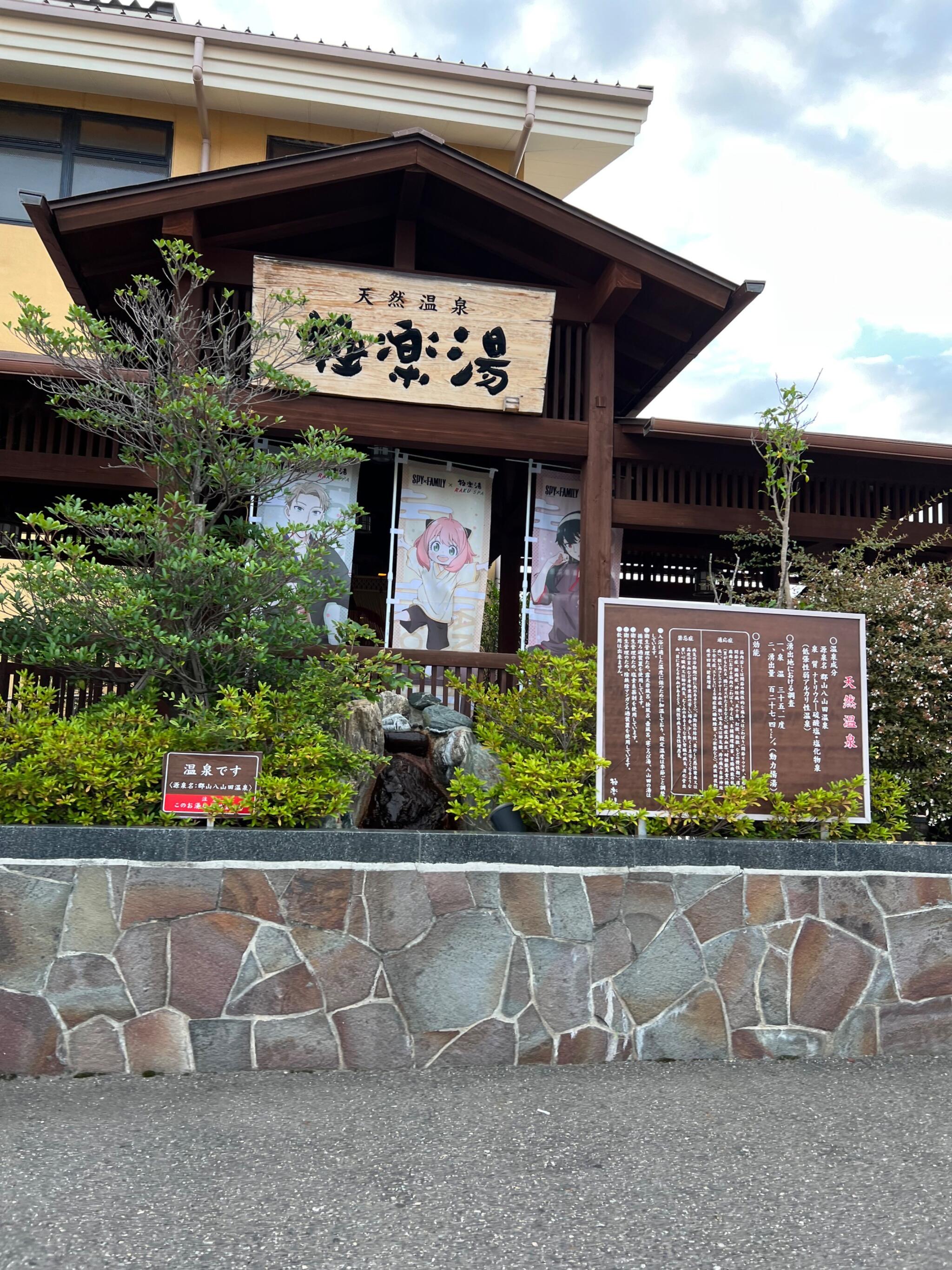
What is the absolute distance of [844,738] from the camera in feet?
19.6

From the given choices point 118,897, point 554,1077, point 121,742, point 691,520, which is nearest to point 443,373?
point 691,520

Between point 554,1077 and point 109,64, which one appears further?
point 109,64

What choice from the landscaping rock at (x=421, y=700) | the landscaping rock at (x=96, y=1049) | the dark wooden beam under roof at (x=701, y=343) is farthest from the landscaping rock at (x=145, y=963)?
the dark wooden beam under roof at (x=701, y=343)

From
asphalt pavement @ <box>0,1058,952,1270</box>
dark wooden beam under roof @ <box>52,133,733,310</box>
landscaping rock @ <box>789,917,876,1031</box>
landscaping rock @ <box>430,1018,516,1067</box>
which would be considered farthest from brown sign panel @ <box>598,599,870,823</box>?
dark wooden beam under roof @ <box>52,133,733,310</box>

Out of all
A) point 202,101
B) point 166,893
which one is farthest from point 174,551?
point 202,101

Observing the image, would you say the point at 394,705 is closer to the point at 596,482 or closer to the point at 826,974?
the point at 596,482

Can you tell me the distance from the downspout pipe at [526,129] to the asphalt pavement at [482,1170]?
1143 centimetres

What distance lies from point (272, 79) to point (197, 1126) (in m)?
12.7

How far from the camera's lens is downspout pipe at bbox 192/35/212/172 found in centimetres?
1207

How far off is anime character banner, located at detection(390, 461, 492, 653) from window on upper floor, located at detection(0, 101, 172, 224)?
701 cm

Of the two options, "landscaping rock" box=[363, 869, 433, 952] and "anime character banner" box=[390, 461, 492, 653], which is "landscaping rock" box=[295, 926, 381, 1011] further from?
"anime character banner" box=[390, 461, 492, 653]

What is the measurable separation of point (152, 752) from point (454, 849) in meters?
1.87

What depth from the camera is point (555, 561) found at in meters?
9.52

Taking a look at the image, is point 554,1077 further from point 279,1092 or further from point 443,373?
point 443,373
